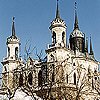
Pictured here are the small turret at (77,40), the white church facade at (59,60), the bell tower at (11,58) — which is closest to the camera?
the white church facade at (59,60)

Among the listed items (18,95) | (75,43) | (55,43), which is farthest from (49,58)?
(18,95)

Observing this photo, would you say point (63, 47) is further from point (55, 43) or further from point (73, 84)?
point (73, 84)

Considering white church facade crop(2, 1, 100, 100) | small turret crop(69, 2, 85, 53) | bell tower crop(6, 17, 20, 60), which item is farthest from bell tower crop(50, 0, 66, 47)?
bell tower crop(6, 17, 20, 60)

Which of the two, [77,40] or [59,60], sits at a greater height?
[77,40]

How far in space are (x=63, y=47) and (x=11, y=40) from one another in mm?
9763

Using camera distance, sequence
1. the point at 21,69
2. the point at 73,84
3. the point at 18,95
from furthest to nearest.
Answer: the point at 21,69
the point at 73,84
the point at 18,95

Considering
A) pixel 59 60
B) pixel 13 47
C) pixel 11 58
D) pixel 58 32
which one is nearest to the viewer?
pixel 59 60

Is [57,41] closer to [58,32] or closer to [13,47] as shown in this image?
[58,32]

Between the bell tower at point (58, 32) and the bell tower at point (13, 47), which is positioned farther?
the bell tower at point (13, 47)

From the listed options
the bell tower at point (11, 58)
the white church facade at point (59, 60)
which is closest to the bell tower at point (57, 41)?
the white church facade at point (59, 60)

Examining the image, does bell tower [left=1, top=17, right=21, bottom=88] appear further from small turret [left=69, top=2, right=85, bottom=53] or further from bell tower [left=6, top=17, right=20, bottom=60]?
small turret [left=69, top=2, right=85, bottom=53]

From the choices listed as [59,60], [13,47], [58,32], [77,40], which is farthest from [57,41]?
[13,47]

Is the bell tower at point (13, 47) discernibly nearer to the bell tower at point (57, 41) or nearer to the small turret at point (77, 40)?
the bell tower at point (57, 41)

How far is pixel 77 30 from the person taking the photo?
2244 inches
